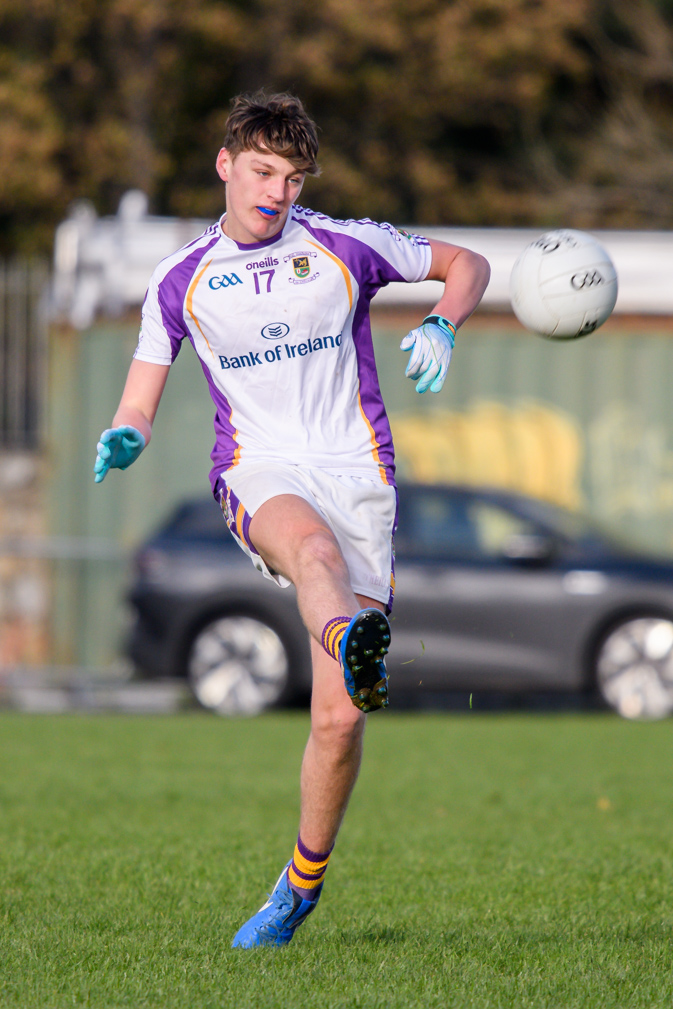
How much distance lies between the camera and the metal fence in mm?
16281

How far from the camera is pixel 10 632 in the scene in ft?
51.4

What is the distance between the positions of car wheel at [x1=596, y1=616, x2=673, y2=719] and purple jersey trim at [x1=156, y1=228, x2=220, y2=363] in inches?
344

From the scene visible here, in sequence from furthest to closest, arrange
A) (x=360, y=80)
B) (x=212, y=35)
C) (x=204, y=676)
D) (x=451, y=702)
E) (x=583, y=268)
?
(x=360, y=80)
(x=212, y=35)
(x=451, y=702)
(x=204, y=676)
(x=583, y=268)

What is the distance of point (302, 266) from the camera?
4.77 metres

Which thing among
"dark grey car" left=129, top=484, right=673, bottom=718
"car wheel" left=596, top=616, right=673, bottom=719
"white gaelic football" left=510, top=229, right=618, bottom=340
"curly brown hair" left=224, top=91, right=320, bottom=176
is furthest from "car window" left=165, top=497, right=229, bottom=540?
"curly brown hair" left=224, top=91, right=320, bottom=176

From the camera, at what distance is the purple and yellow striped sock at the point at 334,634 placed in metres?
4.04

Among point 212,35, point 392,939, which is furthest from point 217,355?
point 212,35

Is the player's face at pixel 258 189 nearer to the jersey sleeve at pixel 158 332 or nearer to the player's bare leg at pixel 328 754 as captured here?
the jersey sleeve at pixel 158 332

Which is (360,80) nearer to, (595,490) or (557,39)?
(557,39)

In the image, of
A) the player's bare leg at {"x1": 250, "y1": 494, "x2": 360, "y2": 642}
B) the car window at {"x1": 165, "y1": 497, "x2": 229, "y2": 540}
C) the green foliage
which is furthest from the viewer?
the green foliage

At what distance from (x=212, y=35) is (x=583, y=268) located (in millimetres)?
21005

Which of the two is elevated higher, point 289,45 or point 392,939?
point 289,45

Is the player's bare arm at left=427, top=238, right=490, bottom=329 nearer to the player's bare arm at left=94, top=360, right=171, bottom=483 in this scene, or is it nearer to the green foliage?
the player's bare arm at left=94, top=360, right=171, bottom=483

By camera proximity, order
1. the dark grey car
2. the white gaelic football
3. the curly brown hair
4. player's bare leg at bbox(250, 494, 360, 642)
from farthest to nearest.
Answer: the dark grey car, the white gaelic football, the curly brown hair, player's bare leg at bbox(250, 494, 360, 642)
